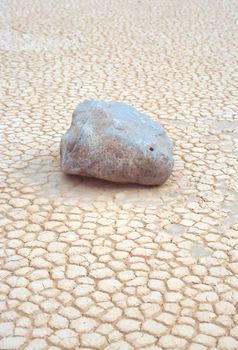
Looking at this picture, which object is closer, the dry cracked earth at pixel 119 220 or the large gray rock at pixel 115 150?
the dry cracked earth at pixel 119 220

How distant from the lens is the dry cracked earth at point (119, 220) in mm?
2254

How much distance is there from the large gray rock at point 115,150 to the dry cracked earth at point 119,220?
118 millimetres

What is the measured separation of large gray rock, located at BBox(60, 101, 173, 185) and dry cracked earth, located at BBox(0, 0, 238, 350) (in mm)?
118

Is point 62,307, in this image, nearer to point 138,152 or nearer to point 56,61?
point 138,152

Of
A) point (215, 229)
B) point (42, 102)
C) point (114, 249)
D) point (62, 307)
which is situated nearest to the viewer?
point (62, 307)

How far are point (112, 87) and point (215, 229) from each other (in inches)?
97.4

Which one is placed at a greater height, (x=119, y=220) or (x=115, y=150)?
(x=115, y=150)

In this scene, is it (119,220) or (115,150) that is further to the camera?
(115,150)

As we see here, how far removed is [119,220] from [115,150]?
428mm

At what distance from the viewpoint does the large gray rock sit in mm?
3166

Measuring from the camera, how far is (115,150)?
316 cm

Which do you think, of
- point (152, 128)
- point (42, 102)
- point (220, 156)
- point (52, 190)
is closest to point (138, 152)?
point (152, 128)

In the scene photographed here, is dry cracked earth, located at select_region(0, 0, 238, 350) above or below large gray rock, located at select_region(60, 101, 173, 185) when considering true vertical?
below

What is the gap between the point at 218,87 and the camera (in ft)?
16.7
